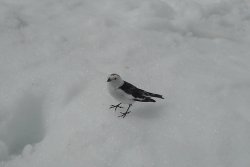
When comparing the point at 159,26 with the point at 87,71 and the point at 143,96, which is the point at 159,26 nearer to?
the point at 87,71

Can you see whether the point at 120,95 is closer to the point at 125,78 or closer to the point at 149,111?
the point at 149,111

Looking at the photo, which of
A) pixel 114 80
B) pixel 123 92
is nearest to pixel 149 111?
pixel 123 92

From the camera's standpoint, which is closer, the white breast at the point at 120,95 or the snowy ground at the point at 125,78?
the snowy ground at the point at 125,78

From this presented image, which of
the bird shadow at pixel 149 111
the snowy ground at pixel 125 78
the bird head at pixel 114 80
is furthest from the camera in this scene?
the bird shadow at pixel 149 111

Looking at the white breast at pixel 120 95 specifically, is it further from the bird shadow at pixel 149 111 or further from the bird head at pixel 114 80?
the bird shadow at pixel 149 111

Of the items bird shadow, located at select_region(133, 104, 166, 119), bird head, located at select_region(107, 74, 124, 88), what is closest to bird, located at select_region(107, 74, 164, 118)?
bird head, located at select_region(107, 74, 124, 88)

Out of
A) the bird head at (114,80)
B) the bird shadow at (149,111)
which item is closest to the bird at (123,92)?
the bird head at (114,80)
